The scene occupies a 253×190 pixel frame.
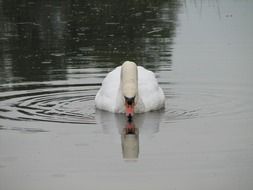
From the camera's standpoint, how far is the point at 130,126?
44.2 ft

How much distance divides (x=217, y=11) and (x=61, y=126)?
738 inches

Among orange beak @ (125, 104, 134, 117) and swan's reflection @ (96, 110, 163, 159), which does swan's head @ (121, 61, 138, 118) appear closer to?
orange beak @ (125, 104, 134, 117)

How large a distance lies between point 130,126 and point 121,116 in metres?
0.89

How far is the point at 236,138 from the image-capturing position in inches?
480

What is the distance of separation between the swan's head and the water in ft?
0.89

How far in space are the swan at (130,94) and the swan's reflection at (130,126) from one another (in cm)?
13

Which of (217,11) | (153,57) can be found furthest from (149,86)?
(217,11)

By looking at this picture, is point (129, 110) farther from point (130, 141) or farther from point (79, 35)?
point (79, 35)

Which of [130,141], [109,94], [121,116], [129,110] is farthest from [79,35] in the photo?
[130,141]

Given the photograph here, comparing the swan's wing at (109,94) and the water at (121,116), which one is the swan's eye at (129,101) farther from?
the swan's wing at (109,94)

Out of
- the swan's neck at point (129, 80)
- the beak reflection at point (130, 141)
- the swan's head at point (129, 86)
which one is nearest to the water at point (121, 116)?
the beak reflection at point (130, 141)

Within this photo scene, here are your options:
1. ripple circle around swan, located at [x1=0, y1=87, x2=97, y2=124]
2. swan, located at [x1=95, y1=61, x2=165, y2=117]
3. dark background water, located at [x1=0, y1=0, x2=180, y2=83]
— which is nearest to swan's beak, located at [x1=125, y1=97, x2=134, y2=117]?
swan, located at [x1=95, y1=61, x2=165, y2=117]

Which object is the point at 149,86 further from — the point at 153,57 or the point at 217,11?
the point at 217,11

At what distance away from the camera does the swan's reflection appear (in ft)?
39.0
